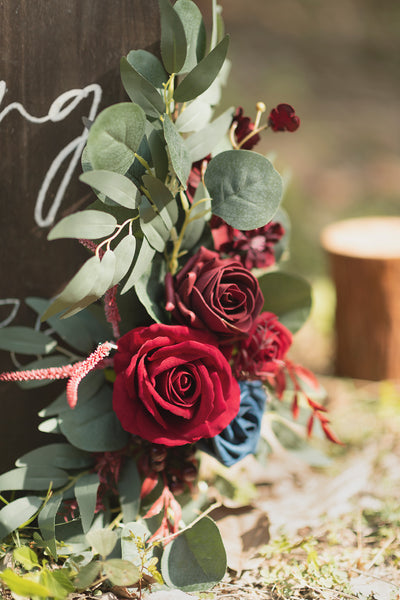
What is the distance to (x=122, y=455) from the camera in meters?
0.79

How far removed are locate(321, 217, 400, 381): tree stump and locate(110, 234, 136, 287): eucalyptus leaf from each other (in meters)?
0.95

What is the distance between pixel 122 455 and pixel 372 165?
3091 millimetres

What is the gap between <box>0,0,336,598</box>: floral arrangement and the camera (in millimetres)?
609

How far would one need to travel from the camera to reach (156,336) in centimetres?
66

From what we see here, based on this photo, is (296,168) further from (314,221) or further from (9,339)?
(9,339)

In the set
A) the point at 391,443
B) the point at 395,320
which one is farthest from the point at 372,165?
the point at 391,443

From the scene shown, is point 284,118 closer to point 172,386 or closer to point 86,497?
point 172,386

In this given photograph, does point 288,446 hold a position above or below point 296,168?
below

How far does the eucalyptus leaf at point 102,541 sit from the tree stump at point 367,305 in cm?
103

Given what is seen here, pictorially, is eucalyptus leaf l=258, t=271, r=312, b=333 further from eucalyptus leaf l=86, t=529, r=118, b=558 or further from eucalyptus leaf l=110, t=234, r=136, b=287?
eucalyptus leaf l=86, t=529, r=118, b=558

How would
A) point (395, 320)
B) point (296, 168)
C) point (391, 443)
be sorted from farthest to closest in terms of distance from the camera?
point (296, 168), point (395, 320), point (391, 443)

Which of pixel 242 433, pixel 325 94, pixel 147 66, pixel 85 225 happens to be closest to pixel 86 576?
pixel 242 433

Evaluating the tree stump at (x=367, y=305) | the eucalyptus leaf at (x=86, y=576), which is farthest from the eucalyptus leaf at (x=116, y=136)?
the tree stump at (x=367, y=305)

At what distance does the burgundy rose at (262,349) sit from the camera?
75cm
